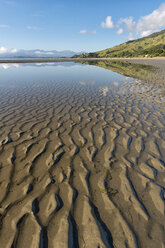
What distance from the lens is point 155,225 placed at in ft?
9.50

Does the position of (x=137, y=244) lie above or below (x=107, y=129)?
above

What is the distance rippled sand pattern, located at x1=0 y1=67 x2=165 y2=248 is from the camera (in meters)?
2.75

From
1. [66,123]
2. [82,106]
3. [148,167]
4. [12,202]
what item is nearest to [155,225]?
[148,167]

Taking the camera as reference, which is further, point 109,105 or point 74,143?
point 109,105

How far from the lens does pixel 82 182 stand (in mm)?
3939

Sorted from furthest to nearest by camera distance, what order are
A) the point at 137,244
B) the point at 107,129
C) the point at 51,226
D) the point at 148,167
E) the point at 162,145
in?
1. the point at 107,129
2. the point at 162,145
3. the point at 148,167
4. the point at 51,226
5. the point at 137,244

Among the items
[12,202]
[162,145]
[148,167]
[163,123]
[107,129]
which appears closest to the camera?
[12,202]

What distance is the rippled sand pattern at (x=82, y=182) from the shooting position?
9.02 feet

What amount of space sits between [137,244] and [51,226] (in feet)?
5.67

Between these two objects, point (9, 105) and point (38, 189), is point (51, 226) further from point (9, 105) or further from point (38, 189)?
point (9, 105)

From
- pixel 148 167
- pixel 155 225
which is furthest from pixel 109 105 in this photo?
pixel 155 225

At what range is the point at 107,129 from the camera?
690cm

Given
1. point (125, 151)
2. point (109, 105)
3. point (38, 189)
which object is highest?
point (38, 189)

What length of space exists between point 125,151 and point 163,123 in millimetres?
3736
